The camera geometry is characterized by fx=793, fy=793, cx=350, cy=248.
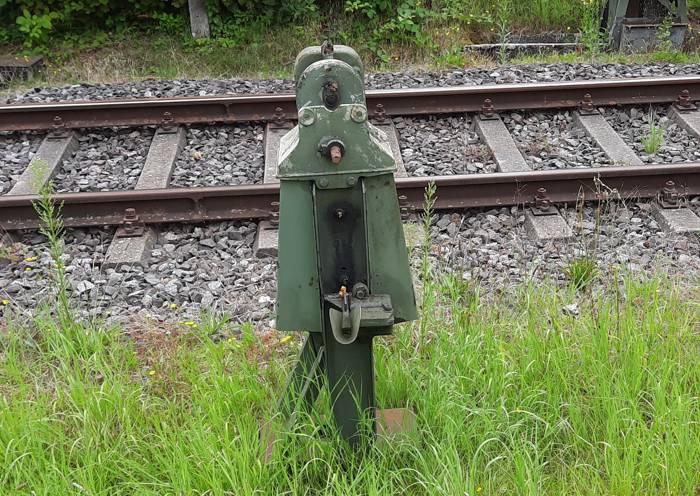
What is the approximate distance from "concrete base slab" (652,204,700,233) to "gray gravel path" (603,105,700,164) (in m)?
0.69

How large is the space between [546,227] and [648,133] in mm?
1882

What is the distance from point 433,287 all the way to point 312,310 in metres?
1.51

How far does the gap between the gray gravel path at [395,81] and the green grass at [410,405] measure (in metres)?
3.83

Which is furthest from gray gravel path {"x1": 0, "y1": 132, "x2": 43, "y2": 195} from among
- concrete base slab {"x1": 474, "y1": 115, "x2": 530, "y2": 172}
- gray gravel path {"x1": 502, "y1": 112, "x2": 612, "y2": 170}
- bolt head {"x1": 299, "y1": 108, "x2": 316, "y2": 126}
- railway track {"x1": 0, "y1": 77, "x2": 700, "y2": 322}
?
bolt head {"x1": 299, "y1": 108, "x2": 316, "y2": 126}

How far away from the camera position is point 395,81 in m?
7.60

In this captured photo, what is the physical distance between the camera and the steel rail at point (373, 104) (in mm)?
6520

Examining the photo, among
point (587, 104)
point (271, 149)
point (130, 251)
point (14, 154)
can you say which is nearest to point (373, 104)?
point (271, 149)

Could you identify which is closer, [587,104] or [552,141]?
[552,141]

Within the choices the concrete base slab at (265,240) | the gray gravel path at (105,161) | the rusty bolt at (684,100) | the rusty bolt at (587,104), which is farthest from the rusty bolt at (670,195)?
the gray gravel path at (105,161)

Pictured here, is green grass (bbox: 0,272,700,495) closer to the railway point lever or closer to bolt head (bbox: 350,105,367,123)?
the railway point lever

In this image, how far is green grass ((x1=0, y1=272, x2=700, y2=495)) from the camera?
2902 millimetres

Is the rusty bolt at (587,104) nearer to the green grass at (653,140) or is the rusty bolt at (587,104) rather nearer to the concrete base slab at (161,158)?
the green grass at (653,140)

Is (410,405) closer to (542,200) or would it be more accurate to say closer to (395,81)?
(542,200)

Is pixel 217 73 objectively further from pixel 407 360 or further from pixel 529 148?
pixel 407 360
